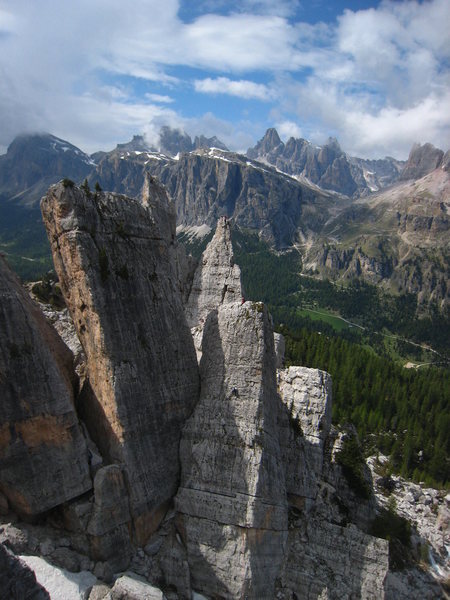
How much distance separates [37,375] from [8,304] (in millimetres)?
3954

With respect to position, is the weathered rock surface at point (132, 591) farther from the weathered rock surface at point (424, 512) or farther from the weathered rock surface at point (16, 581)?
the weathered rock surface at point (424, 512)

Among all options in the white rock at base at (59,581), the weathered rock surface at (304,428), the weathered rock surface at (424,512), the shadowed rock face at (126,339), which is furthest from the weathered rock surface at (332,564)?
the weathered rock surface at (424,512)

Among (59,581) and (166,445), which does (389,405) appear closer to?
(166,445)

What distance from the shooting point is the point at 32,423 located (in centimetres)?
2053

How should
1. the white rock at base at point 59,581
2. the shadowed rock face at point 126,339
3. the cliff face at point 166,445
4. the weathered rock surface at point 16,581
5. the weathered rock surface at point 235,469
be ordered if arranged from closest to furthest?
the weathered rock surface at point 16,581 → the white rock at base at point 59,581 → the cliff face at point 166,445 → the weathered rock surface at point 235,469 → the shadowed rock face at point 126,339

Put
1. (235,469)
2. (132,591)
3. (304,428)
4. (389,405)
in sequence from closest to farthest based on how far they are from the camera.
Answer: (132,591) → (235,469) → (304,428) → (389,405)

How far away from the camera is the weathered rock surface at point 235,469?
74.0 feet

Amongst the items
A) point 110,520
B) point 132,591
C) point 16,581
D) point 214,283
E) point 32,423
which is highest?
point 214,283

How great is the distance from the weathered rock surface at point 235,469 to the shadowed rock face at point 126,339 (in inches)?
66.7

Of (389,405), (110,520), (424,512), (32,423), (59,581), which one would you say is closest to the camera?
(59,581)

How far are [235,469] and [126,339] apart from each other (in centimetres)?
1001

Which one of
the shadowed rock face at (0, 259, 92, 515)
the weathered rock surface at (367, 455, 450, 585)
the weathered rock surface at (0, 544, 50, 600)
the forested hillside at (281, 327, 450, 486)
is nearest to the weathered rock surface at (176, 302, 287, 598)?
the shadowed rock face at (0, 259, 92, 515)

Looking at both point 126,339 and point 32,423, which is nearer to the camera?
point 32,423

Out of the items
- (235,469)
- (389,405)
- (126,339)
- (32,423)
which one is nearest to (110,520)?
(32,423)
